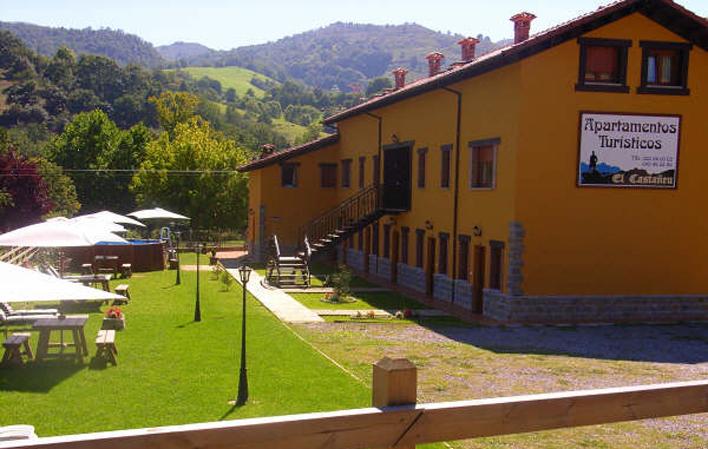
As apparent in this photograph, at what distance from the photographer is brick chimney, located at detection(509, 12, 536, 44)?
21844mm

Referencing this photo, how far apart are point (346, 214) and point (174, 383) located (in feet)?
73.6

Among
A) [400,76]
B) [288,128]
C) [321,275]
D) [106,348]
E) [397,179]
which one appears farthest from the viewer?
[288,128]

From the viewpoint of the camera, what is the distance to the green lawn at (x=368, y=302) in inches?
872

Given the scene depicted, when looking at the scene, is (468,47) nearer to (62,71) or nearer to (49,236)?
(49,236)

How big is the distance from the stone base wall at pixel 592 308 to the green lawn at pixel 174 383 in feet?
20.3

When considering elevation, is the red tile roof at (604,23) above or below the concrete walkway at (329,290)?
above

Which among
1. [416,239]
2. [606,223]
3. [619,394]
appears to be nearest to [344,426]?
[619,394]

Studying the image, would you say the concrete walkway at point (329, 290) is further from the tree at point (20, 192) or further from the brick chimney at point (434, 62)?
the tree at point (20, 192)

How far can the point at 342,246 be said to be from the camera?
118 ft

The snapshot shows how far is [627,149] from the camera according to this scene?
1986 cm

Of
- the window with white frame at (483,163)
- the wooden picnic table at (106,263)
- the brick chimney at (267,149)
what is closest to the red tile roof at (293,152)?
the brick chimney at (267,149)

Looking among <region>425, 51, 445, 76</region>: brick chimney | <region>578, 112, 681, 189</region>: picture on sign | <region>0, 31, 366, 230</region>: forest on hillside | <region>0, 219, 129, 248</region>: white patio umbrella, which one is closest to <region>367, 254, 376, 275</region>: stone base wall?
<region>425, 51, 445, 76</region>: brick chimney

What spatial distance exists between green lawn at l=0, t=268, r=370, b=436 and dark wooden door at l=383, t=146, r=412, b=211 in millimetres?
11492

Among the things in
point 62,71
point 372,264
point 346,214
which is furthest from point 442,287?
point 62,71
